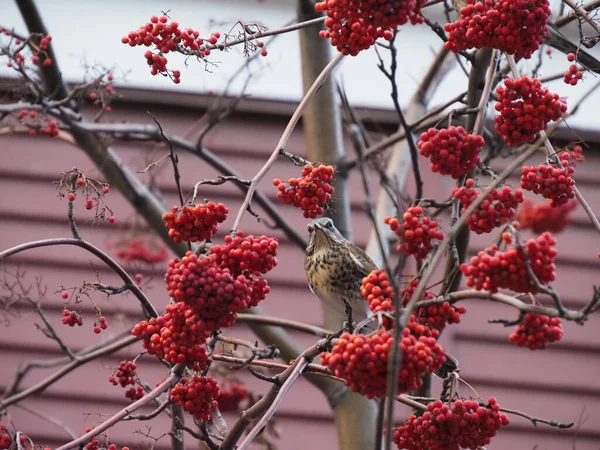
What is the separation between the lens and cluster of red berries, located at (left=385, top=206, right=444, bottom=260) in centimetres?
150

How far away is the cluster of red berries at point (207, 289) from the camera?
139 cm

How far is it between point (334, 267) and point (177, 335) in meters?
1.40

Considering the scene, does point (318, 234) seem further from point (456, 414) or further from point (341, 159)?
Answer: point (456, 414)

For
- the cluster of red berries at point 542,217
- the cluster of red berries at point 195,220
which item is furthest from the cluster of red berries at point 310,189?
the cluster of red berries at point 542,217

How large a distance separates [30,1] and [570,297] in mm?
3551

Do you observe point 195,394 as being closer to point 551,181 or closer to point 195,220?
point 195,220

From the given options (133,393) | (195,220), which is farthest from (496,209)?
(133,393)

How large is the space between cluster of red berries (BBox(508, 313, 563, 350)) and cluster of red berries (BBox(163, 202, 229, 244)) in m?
0.63

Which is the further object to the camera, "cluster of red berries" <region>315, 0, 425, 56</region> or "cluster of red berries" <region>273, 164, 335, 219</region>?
"cluster of red berries" <region>273, 164, 335, 219</region>

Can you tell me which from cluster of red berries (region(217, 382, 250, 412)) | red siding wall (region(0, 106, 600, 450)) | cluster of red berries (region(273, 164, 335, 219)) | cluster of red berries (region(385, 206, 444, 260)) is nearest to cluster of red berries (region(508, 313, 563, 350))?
cluster of red berries (region(385, 206, 444, 260))

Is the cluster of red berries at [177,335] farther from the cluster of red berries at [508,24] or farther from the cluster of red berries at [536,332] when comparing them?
the cluster of red berries at [508,24]

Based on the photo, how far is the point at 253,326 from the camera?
311cm

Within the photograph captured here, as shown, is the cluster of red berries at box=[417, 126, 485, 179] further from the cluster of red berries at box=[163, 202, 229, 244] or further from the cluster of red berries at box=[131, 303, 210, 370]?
the cluster of red berries at box=[131, 303, 210, 370]

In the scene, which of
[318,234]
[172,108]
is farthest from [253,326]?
[172,108]
